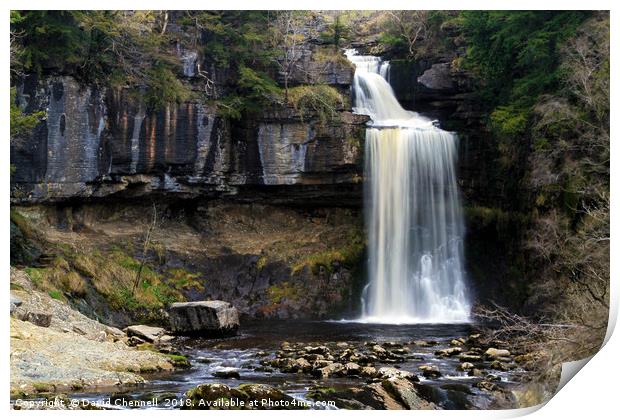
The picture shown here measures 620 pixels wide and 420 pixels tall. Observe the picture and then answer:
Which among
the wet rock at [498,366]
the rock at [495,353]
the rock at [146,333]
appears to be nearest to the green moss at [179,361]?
the rock at [146,333]

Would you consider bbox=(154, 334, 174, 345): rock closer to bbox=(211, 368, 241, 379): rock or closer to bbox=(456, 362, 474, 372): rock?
bbox=(211, 368, 241, 379): rock

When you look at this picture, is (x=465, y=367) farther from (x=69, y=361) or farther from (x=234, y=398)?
(x=69, y=361)

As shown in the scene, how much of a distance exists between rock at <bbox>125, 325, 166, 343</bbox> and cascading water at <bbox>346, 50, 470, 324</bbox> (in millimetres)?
9135

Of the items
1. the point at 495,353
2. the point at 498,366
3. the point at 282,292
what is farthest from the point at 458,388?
the point at 282,292

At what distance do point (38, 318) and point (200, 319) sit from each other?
559cm

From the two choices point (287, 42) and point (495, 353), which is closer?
point (495, 353)

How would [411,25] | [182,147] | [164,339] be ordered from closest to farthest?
[164,339]
[182,147]
[411,25]

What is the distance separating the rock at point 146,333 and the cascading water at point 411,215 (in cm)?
913

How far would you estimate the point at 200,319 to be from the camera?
2230cm

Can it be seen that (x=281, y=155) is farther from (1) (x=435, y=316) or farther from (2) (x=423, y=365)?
(2) (x=423, y=365)

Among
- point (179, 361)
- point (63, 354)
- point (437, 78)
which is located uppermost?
point (437, 78)

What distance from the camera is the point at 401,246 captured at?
2919 centimetres

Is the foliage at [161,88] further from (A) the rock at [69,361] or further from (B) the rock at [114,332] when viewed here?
(A) the rock at [69,361]
